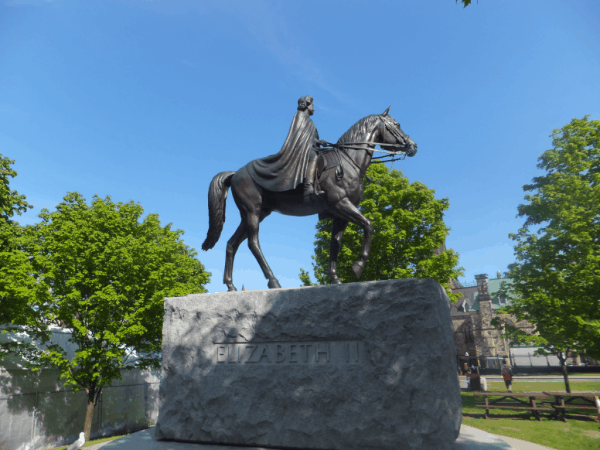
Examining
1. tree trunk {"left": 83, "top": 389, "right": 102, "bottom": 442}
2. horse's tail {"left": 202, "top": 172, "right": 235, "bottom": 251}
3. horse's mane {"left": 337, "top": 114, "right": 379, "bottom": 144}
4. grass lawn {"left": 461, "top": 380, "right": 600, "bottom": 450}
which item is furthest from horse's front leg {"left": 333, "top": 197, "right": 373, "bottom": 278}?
tree trunk {"left": 83, "top": 389, "right": 102, "bottom": 442}

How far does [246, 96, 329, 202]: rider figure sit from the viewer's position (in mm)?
5719

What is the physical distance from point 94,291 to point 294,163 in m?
14.2

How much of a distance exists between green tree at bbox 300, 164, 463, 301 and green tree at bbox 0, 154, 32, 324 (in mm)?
13140

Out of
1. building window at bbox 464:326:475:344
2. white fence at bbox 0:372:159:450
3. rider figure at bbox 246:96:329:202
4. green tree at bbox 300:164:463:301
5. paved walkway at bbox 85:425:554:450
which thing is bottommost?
white fence at bbox 0:372:159:450

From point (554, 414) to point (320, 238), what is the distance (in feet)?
42.9

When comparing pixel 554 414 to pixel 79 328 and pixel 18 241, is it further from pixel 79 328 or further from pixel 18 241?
pixel 18 241

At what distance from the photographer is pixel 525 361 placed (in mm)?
47438

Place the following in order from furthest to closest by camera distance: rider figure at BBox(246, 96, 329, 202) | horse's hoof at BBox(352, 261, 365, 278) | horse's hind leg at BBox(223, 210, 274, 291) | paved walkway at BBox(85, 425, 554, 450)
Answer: horse's hind leg at BBox(223, 210, 274, 291) < rider figure at BBox(246, 96, 329, 202) < horse's hoof at BBox(352, 261, 365, 278) < paved walkway at BBox(85, 425, 554, 450)

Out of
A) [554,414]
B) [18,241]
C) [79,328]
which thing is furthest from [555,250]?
[18,241]

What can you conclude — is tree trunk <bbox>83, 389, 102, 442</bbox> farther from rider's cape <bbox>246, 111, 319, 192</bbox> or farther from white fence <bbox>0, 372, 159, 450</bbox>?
rider's cape <bbox>246, 111, 319, 192</bbox>

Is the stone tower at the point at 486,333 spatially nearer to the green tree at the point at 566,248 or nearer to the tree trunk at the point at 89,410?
the green tree at the point at 566,248

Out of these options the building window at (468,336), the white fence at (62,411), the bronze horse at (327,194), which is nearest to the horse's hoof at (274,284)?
the bronze horse at (327,194)

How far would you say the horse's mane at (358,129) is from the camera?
20.0 feet

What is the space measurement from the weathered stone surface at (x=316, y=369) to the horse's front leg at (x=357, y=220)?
65 cm
